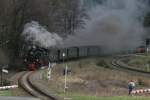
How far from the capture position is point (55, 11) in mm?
92375

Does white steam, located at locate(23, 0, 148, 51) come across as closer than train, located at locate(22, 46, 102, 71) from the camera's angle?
Yes

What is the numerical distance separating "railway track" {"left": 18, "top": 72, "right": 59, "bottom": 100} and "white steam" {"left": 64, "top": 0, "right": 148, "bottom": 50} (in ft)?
36.0

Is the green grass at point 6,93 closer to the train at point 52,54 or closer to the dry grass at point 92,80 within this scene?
the dry grass at point 92,80

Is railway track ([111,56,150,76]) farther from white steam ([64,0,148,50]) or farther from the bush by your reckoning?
A: white steam ([64,0,148,50])

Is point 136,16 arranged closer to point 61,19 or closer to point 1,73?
point 1,73

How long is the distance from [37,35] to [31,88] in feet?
90.3

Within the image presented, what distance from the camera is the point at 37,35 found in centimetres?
7569

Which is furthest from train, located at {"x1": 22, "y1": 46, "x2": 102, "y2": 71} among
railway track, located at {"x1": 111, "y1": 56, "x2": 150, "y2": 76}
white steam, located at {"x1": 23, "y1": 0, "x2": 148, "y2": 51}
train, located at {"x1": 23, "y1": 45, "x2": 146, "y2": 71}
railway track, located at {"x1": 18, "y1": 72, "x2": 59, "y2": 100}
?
railway track, located at {"x1": 18, "y1": 72, "x2": 59, "y2": 100}

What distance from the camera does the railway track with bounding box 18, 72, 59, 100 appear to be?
4219 cm

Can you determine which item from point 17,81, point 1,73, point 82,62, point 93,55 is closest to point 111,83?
point 17,81

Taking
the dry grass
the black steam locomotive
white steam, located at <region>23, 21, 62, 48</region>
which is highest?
white steam, located at <region>23, 21, 62, 48</region>

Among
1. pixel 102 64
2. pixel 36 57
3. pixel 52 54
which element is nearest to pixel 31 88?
pixel 36 57

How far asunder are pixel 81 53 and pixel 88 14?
23549 millimetres

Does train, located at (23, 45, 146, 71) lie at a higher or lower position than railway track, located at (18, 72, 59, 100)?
higher
